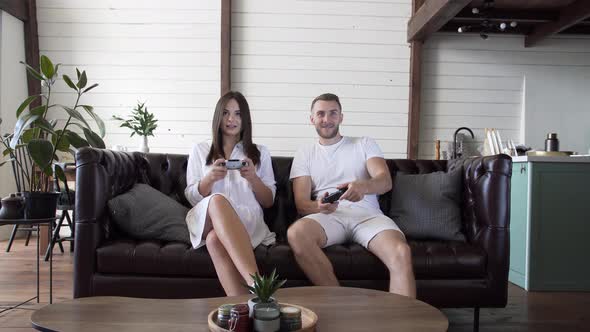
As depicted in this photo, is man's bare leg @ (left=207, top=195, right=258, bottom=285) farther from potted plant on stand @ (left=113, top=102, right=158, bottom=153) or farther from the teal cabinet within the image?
potted plant on stand @ (left=113, top=102, right=158, bottom=153)

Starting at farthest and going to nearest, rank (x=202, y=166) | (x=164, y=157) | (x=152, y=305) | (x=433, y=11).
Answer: (x=433, y=11)
(x=164, y=157)
(x=202, y=166)
(x=152, y=305)

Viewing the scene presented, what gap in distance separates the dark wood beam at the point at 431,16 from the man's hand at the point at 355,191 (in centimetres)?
229

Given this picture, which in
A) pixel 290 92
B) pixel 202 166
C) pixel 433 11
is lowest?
pixel 202 166

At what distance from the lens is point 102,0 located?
5.19m

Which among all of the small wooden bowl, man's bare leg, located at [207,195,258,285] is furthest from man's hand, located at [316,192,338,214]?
the small wooden bowl

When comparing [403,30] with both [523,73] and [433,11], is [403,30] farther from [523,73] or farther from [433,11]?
[523,73]

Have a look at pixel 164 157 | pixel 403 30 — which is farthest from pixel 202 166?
pixel 403 30

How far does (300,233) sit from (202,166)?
2.35ft


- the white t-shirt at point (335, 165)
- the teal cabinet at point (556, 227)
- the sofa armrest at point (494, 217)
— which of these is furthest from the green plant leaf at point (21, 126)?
the teal cabinet at point (556, 227)

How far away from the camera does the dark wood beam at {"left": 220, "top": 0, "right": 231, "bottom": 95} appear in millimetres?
5102

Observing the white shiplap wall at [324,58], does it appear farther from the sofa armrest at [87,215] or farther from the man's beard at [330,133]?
the sofa armrest at [87,215]

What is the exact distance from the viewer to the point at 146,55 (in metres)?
5.20

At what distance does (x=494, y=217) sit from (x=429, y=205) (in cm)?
33

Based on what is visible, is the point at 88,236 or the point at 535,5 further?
the point at 535,5
